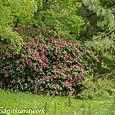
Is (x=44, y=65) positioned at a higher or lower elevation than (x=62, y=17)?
lower

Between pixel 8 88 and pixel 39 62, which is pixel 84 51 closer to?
pixel 39 62

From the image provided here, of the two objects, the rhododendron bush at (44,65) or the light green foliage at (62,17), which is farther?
the light green foliage at (62,17)

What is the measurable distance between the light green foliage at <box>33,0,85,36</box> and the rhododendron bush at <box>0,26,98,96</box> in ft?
3.53

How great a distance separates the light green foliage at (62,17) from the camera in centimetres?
1656

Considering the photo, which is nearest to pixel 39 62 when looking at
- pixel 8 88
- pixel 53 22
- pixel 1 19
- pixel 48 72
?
pixel 48 72

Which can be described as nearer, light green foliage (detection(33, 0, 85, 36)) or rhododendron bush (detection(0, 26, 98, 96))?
rhododendron bush (detection(0, 26, 98, 96))

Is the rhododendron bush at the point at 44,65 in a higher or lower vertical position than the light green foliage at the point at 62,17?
lower

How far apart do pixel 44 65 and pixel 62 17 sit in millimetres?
3340

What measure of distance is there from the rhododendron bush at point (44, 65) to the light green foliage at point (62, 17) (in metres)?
1.08

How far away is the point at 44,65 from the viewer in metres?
14.5

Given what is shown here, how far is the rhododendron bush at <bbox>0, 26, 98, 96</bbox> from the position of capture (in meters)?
14.2

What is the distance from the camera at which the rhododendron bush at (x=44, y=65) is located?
46.6 ft

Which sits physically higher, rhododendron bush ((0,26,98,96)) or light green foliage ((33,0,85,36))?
light green foliage ((33,0,85,36))

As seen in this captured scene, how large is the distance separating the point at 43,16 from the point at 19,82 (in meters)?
4.10
